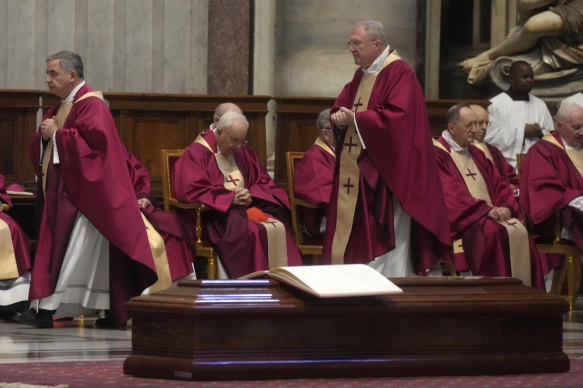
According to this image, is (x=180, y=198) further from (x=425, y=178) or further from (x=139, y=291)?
(x=425, y=178)

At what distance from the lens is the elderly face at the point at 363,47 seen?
7602mm

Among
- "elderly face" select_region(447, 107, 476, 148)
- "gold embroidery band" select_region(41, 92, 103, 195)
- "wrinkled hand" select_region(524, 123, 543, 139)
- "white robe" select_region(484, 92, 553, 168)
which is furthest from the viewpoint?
"white robe" select_region(484, 92, 553, 168)

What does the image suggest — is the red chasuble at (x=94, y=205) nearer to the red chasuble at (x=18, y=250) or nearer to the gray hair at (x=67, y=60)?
the gray hair at (x=67, y=60)

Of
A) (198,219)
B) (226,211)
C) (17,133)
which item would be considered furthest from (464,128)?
(17,133)

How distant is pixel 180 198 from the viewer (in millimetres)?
9023

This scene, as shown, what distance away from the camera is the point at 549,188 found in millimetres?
9461

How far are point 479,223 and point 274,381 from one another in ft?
15.9

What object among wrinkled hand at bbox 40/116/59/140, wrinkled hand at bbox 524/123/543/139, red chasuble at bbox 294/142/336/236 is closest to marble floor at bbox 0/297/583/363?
wrinkled hand at bbox 40/116/59/140

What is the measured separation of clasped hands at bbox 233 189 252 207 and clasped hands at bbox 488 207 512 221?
1.73m

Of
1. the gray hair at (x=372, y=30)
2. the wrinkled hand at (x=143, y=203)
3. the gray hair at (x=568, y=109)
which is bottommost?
the wrinkled hand at (x=143, y=203)

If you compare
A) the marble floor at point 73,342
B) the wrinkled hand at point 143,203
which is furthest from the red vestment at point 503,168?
the wrinkled hand at point 143,203

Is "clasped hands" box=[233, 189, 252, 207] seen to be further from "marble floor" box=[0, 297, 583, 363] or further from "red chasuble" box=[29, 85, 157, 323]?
"marble floor" box=[0, 297, 583, 363]

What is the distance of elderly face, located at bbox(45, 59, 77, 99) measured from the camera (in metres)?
8.26

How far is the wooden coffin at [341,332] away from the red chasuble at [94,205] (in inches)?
129
